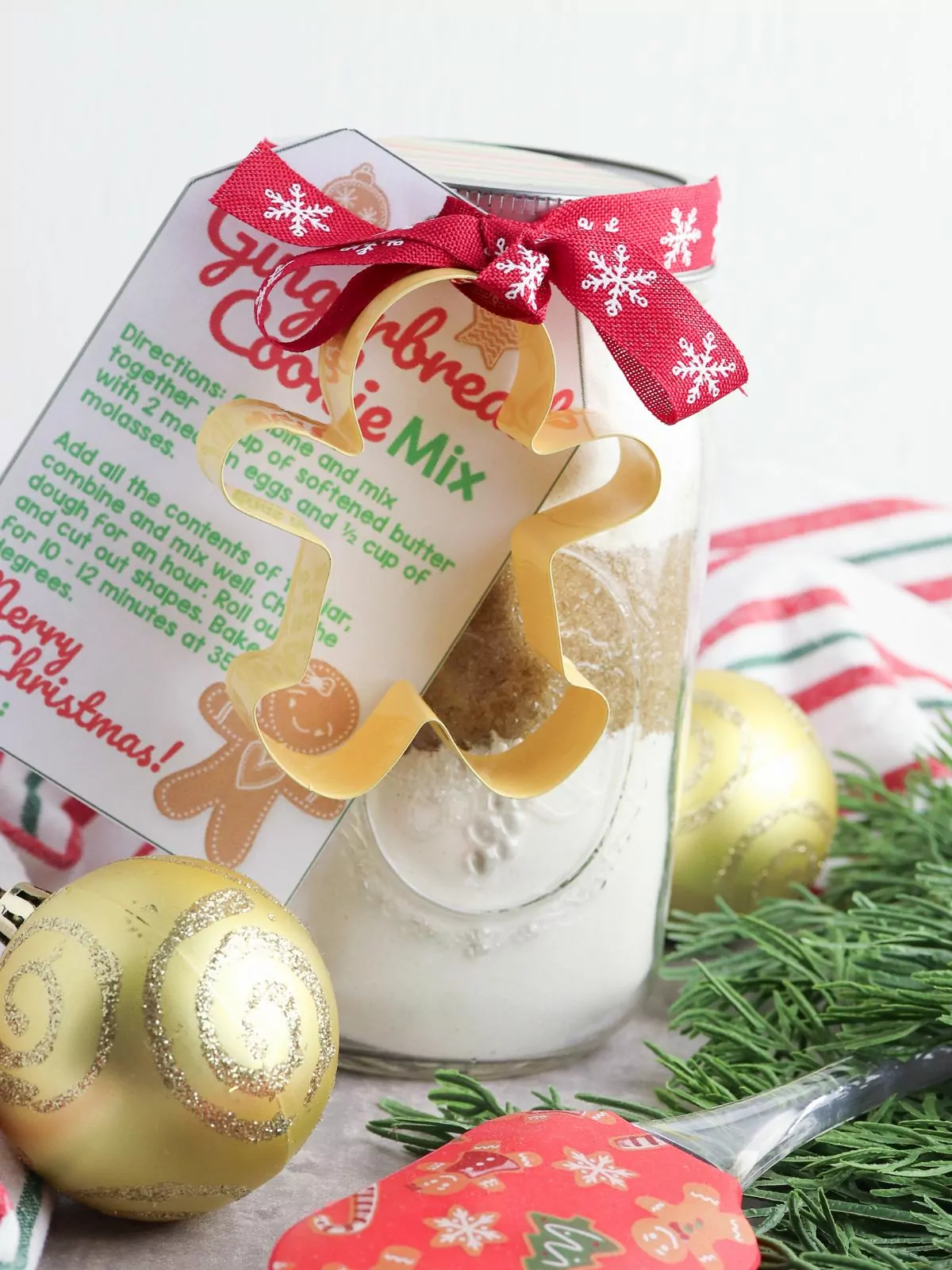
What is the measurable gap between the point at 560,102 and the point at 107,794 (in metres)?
0.56

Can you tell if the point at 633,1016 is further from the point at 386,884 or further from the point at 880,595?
the point at 880,595

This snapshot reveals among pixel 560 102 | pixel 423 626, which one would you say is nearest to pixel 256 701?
pixel 423 626

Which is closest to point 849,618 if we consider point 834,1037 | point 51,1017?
point 834,1037

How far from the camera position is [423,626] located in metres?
0.47

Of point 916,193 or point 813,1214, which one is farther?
point 916,193

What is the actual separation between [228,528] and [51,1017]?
18cm

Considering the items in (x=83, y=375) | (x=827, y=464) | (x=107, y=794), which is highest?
(x=827, y=464)

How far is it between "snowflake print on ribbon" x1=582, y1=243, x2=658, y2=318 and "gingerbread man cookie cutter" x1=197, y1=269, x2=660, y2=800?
0.07ft

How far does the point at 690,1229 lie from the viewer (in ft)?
1.16

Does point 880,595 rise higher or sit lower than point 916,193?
lower

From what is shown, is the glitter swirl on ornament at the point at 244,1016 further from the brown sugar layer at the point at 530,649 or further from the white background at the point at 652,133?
the white background at the point at 652,133

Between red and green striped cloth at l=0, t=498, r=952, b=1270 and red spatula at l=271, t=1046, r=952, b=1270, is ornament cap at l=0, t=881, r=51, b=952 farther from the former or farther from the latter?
red and green striped cloth at l=0, t=498, r=952, b=1270

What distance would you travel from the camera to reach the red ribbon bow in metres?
0.42

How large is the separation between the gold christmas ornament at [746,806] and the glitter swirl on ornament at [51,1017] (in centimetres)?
30
